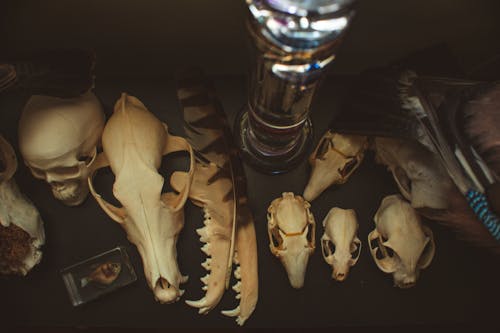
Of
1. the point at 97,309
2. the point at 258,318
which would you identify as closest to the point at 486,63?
the point at 258,318

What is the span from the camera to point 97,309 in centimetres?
95

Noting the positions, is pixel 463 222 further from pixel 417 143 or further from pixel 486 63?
pixel 486 63

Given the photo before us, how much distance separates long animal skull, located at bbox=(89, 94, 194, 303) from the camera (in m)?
0.88

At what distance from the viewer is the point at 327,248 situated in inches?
38.5

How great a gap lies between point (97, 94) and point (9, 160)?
0.77 feet

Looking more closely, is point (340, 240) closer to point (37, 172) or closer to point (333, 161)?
point (333, 161)

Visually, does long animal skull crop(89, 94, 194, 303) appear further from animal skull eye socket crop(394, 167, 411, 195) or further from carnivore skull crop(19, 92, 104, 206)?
animal skull eye socket crop(394, 167, 411, 195)

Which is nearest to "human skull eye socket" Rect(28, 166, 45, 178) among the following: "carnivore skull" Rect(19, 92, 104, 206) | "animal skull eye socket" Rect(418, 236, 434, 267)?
"carnivore skull" Rect(19, 92, 104, 206)

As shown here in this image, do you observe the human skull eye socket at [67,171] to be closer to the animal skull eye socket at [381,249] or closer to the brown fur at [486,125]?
the animal skull eye socket at [381,249]

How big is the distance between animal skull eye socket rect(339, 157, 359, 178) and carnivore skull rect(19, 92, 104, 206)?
1.62ft

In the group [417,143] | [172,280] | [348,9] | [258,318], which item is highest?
[348,9]

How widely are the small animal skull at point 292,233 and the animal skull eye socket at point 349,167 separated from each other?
10cm

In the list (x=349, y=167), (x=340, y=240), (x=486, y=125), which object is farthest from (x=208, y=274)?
(x=486, y=125)

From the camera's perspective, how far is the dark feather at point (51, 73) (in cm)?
91
